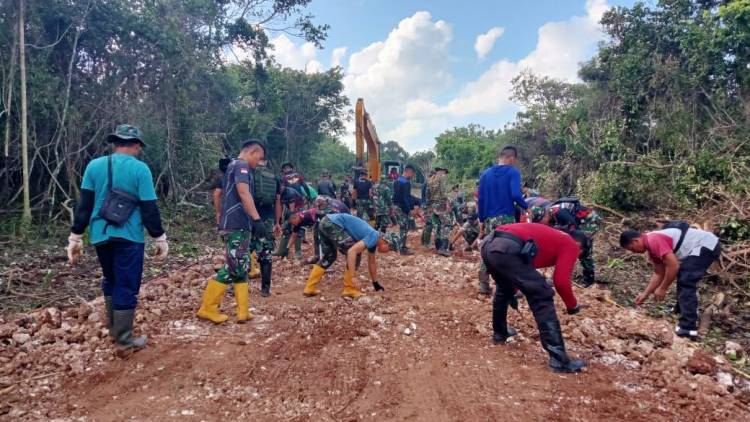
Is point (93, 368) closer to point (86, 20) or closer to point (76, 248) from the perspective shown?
point (76, 248)

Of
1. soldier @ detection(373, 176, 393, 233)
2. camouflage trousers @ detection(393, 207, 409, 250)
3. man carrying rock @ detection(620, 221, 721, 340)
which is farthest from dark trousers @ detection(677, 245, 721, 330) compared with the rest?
soldier @ detection(373, 176, 393, 233)

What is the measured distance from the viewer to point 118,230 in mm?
3262

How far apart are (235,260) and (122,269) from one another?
94 cm

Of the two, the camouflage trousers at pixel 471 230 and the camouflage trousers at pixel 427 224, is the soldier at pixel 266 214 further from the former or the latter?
the camouflage trousers at pixel 471 230

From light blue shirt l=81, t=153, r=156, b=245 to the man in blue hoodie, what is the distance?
11.1 ft

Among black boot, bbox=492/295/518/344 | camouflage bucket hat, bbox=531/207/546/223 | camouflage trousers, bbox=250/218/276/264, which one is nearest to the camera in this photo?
black boot, bbox=492/295/518/344

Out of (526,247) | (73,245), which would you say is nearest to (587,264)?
(526,247)

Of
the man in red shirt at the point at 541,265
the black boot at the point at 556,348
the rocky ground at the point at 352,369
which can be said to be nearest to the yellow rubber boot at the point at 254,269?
the rocky ground at the point at 352,369

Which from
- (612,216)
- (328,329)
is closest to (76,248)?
(328,329)

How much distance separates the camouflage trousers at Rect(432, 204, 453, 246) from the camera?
813cm

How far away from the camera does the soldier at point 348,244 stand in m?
4.86

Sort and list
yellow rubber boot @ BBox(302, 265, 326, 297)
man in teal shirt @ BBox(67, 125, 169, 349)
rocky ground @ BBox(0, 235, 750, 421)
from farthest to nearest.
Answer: yellow rubber boot @ BBox(302, 265, 326, 297)
man in teal shirt @ BBox(67, 125, 169, 349)
rocky ground @ BBox(0, 235, 750, 421)

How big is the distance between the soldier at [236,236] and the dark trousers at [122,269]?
80 cm

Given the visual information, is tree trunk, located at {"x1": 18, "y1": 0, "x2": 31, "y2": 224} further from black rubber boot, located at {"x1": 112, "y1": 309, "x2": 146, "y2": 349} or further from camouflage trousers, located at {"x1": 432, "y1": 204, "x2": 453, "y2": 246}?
camouflage trousers, located at {"x1": 432, "y1": 204, "x2": 453, "y2": 246}
